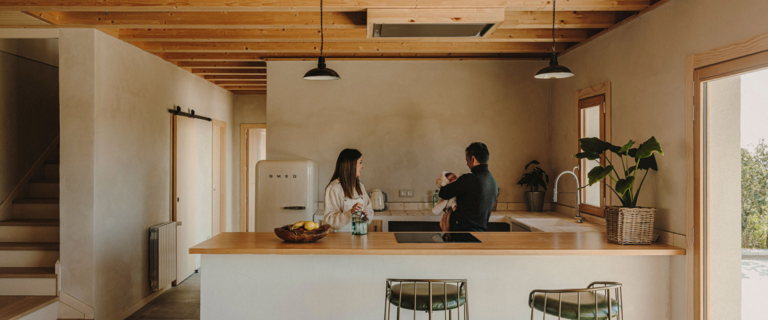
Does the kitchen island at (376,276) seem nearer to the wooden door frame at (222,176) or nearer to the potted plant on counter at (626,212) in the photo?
the potted plant on counter at (626,212)

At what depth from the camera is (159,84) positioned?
4.78m

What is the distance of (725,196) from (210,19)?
3.67 meters

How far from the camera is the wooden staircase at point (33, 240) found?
3578 mm

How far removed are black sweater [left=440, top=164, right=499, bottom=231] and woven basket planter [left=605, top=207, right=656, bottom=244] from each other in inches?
33.2

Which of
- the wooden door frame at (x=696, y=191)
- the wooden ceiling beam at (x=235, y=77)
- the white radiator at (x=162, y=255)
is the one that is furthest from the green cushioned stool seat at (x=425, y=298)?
the wooden ceiling beam at (x=235, y=77)

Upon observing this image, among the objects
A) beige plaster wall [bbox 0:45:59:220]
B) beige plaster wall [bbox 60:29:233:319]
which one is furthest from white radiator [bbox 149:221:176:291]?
beige plaster wall [bbox 0:45:59:220]

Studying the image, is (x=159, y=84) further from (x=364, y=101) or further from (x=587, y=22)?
(x=587, y=22)

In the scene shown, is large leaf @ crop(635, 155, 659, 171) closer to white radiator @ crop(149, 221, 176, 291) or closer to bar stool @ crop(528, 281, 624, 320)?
bar stool @ crop(528, 281, 624, 320)

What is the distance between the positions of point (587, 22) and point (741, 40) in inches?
50.8

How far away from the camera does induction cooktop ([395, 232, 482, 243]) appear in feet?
9.37

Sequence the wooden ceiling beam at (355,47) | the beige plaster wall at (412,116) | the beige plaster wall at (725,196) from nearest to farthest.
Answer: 1. the beige plaster wall at (725,196)
2. the wooden ceiling beam at (355,47)
3. the beige plaster wall at (412,116)

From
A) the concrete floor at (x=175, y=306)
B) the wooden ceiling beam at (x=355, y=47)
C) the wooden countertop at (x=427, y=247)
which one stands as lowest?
the concrete floor at (x=175, y=306)

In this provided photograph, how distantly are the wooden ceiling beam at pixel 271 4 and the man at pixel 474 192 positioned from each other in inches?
40.5

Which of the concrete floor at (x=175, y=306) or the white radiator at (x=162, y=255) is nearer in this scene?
the concrete floor at (x=175, y=306)
